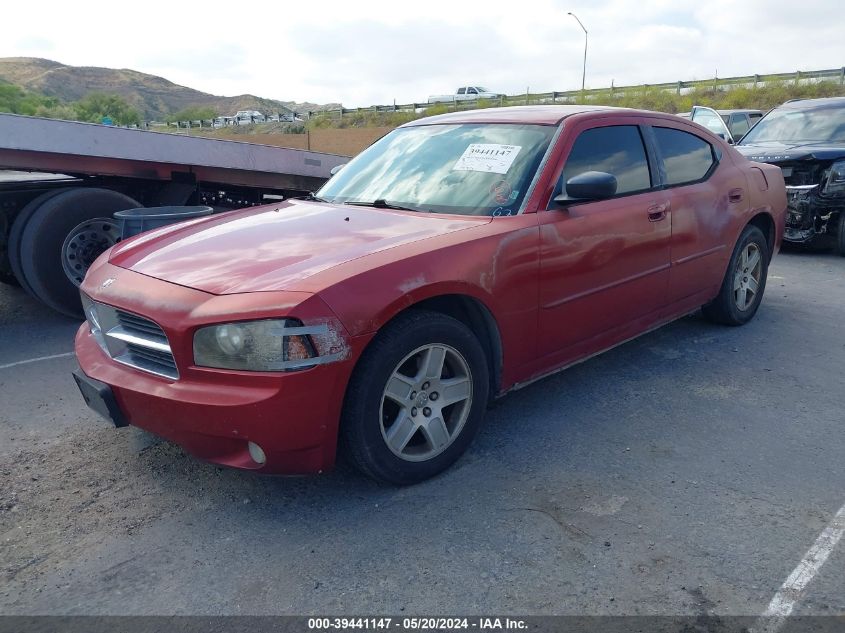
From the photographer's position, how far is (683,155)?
4512 millimetres

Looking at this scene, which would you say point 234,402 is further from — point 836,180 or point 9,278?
point 836,180

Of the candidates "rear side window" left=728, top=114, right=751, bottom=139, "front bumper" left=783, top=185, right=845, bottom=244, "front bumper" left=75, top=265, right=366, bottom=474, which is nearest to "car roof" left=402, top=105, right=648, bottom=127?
"front bumper" left=75, top=265, right=366, bottom=474

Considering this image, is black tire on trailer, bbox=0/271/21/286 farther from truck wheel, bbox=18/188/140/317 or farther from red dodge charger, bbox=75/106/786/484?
red dodge charger, bbox=75/106/786/484

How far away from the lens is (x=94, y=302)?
3.13 meters

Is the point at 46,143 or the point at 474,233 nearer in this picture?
the point at 474,233

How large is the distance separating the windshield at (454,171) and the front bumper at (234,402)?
1.23 metres

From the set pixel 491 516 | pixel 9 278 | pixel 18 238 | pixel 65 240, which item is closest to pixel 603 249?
pixel 491 516

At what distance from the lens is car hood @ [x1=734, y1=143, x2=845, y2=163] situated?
771cm

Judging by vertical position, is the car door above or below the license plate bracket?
above

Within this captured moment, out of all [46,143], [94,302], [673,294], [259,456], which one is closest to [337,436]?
[259,456]

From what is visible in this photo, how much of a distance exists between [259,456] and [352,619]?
72 centimetres

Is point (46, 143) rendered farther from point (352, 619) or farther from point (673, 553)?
point (673, 553)

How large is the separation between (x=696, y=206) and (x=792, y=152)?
4.51 m

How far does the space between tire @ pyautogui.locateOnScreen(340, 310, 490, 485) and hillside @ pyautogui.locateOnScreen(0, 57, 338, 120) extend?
93884mm
